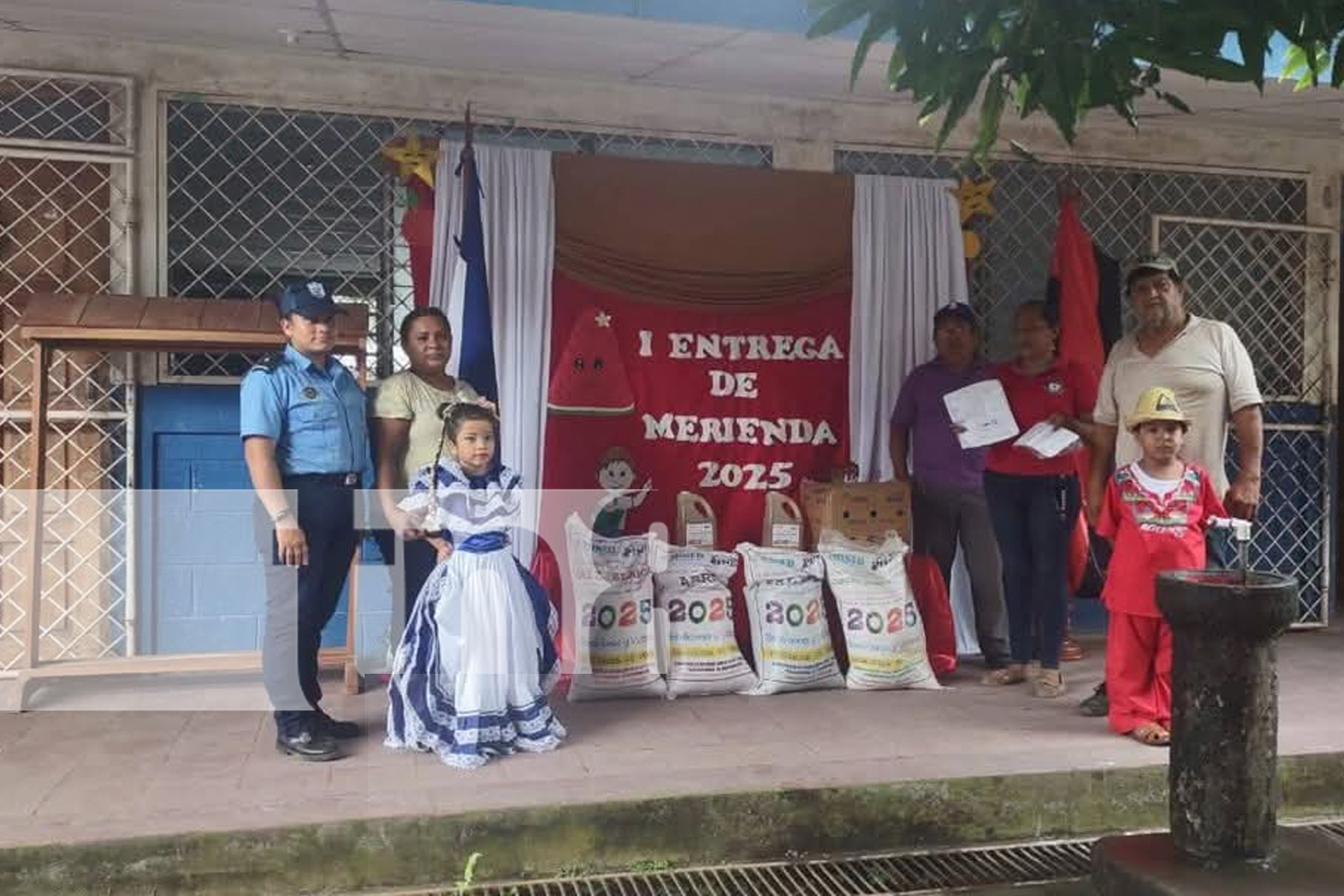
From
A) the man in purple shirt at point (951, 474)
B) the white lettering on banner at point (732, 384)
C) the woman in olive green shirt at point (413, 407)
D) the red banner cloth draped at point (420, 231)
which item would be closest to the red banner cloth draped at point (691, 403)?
the white lettering on banner at point (732, 384)

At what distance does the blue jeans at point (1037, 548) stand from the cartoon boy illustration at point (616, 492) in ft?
5.10

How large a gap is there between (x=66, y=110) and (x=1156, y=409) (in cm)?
468

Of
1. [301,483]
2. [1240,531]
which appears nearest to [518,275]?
[301,483]

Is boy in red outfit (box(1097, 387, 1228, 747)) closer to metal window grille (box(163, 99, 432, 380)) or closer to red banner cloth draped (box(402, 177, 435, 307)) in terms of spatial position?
red banner cloth draped (box(402, 177, 435, 307))

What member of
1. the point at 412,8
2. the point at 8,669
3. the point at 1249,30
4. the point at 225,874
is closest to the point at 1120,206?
the point at 412,8

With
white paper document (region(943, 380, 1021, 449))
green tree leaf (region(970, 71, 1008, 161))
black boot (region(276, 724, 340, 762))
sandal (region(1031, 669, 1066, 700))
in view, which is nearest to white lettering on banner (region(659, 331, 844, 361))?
white paper document (region(943, 380, 1021, 449))

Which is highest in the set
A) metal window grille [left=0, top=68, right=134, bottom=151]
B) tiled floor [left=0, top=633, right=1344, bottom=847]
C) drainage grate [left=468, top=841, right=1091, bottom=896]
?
metal window grille [left=0, top=68, right=134, bottom=151]

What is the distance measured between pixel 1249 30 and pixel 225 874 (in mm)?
3317

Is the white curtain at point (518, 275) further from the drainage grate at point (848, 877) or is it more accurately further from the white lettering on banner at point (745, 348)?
the drainage grate at point (848, 877)

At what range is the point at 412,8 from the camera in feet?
14.7

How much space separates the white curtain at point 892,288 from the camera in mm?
5566

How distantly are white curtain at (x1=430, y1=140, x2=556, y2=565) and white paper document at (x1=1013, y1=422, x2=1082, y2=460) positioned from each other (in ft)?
6.84

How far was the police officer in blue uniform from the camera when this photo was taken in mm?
3973

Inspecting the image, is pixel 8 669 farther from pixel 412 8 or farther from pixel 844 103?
pixel 844 103
